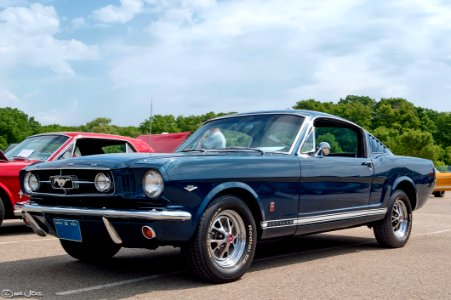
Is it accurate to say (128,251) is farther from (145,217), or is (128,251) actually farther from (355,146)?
(355,146)

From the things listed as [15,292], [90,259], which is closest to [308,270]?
[90,259]

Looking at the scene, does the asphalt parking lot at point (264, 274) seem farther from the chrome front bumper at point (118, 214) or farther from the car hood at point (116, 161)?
the car hood at point (116, 161)

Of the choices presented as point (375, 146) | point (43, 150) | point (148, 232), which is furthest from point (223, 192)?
point (43, 150)

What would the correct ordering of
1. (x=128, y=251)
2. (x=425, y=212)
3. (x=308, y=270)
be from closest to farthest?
1. (x=308, y=270)
2. (x=128, y=251)
3. (x=425, y=212)

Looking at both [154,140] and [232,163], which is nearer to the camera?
[232,163]

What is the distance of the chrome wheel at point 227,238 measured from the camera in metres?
5.00

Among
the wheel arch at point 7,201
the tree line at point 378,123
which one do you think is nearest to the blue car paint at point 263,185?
the wheel arch at point 7,201

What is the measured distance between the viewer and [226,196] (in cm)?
503

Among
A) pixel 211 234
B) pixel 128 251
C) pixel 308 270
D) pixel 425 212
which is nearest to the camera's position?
pixel 211 234

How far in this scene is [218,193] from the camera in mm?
4953

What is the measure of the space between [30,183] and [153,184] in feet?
5.48

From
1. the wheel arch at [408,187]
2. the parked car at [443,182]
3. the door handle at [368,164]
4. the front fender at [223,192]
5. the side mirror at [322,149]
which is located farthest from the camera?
the parked car at [443,182]

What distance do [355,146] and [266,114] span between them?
1620mm

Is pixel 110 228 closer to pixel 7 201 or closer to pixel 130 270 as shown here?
pixel 130 270
